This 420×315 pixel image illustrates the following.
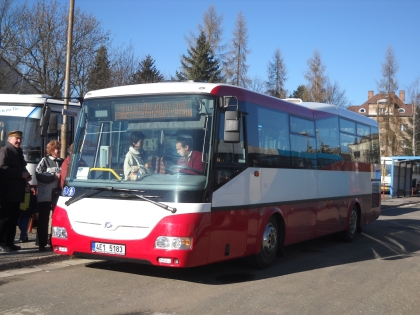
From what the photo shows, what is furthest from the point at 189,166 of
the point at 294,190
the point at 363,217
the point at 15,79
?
the point at 15,79

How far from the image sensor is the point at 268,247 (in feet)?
31.3

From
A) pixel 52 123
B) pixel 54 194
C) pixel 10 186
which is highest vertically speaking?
pixel 52 123

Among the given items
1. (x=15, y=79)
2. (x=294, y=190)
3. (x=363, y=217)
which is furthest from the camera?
(x=15, y=79)

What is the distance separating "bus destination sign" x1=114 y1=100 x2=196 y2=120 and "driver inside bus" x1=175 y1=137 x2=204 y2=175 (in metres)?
0.52

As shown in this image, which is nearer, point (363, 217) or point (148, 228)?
point (148, 228)

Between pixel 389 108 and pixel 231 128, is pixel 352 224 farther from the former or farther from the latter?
pixel 389 108

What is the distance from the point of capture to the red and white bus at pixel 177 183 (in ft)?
25.0

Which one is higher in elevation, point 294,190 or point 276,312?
point 294,190

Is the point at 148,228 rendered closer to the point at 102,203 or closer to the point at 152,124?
the point at 102,203

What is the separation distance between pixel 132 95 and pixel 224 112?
1.48 metres

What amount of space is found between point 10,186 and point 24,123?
19.3 ft

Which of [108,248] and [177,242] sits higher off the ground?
[177,242]

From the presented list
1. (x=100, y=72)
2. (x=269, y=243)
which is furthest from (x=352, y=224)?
(x=100, y=72)

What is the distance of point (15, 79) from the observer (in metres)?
33.8
